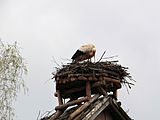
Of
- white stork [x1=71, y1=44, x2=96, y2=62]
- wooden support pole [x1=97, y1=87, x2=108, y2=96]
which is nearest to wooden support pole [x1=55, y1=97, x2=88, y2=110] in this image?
wooden support pole [x1=97, y1=87, x2=108, y2=96]

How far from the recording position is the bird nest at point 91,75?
1334 centimetres

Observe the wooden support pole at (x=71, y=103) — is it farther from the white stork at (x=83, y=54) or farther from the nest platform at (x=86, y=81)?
the white stork at (x=83, y=54)

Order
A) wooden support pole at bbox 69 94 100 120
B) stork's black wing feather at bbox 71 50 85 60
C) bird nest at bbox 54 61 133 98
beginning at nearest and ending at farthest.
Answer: wooden support pole at bbox 69 94 100 120 → bird nest at bbox 54 61 133 98 → stork's black wing feather at bbox 71 50 85 60

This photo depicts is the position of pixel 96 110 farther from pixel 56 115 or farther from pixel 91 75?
pixel 56 115

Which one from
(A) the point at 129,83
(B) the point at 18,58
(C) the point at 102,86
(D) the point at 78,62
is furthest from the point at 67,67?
(B) the point at 18,58

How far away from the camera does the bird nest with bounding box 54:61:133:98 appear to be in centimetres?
1334

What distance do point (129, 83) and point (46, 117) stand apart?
3.02 metres

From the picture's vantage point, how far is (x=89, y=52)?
14.4 metres

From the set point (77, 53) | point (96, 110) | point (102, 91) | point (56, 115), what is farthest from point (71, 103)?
point (77, 53)

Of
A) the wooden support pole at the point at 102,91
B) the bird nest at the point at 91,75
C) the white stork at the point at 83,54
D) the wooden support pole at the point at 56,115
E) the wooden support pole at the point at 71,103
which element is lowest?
the wooden support pole at the point at 56,115

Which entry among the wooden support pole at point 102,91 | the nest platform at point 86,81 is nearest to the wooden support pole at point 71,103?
the nest platform at point 86,81

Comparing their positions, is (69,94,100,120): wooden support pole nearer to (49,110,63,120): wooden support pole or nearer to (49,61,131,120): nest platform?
(49,61,131,120): nest platform

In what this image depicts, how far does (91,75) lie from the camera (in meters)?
13.3

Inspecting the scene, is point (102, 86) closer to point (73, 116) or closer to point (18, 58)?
point (73, 116)
